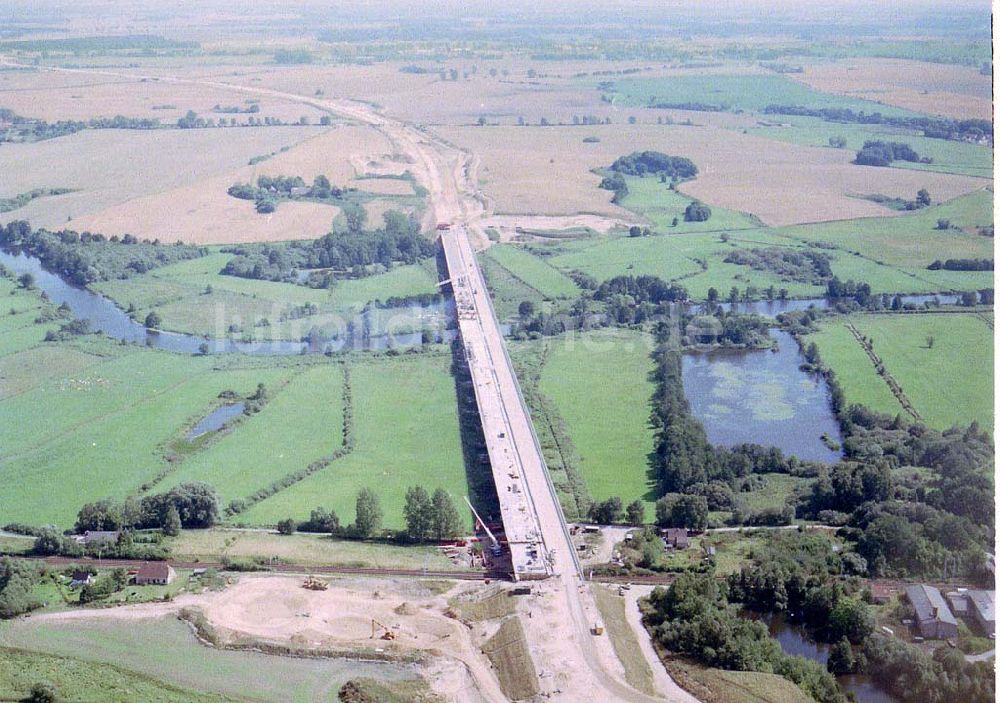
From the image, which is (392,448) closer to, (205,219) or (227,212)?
(205,219)

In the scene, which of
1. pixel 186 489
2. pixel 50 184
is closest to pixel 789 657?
pixel 186 489

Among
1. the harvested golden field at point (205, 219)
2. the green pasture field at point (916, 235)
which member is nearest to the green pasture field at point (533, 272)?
the harvested golden field at point (205, 219)

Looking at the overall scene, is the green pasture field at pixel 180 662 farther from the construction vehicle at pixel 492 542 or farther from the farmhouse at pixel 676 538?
the farmhouse at pixel 676 538

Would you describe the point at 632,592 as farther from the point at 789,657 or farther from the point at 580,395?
the point at 580,395

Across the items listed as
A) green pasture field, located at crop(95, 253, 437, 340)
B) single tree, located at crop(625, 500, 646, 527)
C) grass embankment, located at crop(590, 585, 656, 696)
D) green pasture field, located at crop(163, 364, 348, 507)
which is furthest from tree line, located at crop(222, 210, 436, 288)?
grass embankment, located at crop(590, 585, 656, 696)

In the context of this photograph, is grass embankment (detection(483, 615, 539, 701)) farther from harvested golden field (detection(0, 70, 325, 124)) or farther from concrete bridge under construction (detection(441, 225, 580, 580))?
harvested golden field (detection(0, 70, 325, 124))

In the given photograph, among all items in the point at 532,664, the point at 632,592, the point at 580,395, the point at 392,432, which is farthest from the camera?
the point at 580,395

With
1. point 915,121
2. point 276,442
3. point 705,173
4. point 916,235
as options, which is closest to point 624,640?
point 276,442
